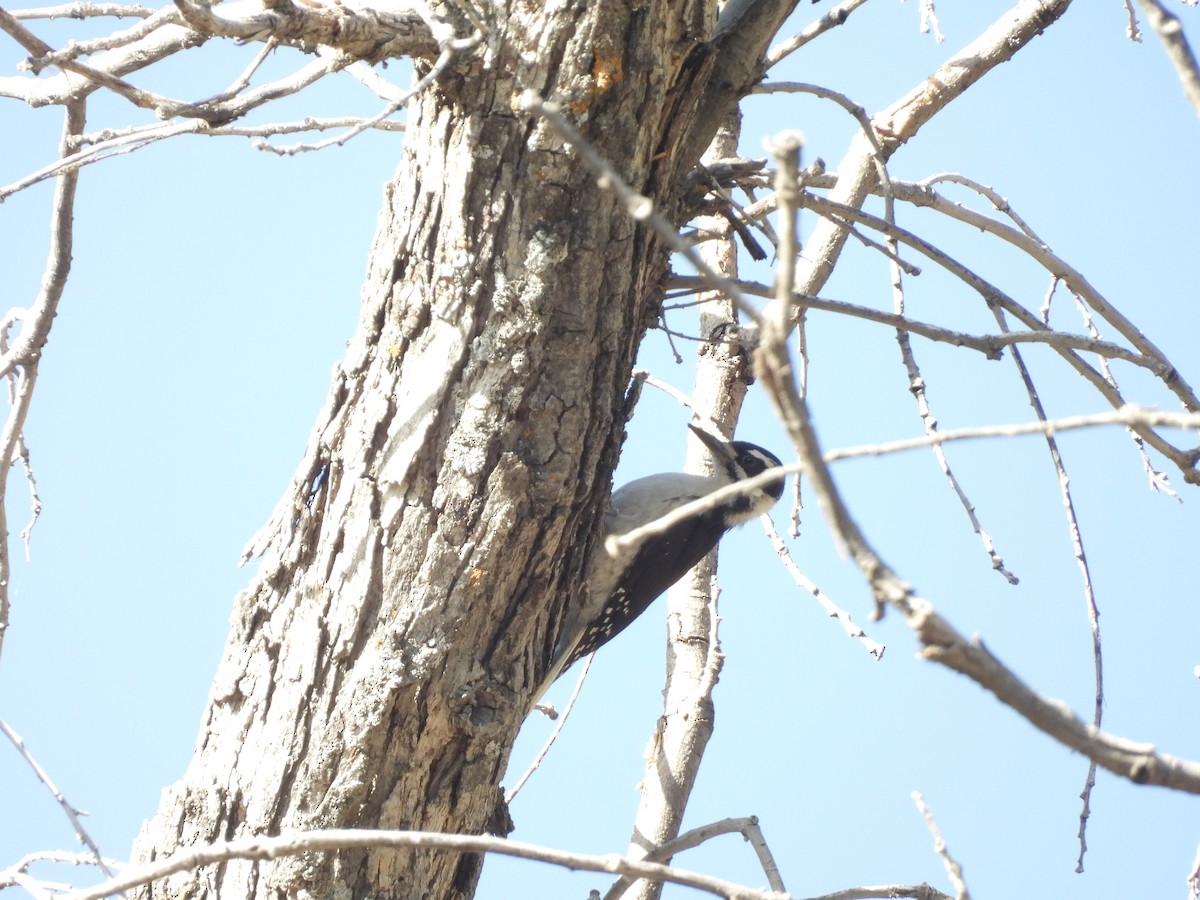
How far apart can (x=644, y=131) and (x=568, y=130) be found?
1.24 m

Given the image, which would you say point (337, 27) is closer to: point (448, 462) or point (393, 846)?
point (448, 462)

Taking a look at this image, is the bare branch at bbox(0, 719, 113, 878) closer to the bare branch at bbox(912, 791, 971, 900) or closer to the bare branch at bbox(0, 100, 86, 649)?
the bare branch at bbox(0, 100, 86, 649)

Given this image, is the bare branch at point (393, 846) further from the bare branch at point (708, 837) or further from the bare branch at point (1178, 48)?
the bare branch at point (708, 837)

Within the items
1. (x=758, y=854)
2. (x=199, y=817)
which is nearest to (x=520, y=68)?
(x=199, y=817)

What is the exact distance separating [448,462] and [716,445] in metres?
1.95

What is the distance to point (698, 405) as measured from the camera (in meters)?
4.00

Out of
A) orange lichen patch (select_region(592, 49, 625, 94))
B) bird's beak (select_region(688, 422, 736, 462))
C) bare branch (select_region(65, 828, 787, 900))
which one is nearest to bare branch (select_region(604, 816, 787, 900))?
bare branch (select_region(65, 828, 787, 900))

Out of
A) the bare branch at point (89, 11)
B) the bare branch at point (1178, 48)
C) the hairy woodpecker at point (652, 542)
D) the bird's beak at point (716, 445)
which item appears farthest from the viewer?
the bird's beak at point (716, 445)

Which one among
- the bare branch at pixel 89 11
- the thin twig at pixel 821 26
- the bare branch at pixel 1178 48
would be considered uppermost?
the thin twig at pixel 821 26

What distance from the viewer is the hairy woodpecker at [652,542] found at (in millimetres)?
3410

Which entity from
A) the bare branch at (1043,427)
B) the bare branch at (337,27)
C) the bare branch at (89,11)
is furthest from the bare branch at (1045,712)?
the bare branch at (89,11)

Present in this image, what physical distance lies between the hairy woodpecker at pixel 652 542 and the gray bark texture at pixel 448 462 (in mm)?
959

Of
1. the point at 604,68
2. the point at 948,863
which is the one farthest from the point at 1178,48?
the point at 604,68

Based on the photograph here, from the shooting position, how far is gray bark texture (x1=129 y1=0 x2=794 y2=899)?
205cm
